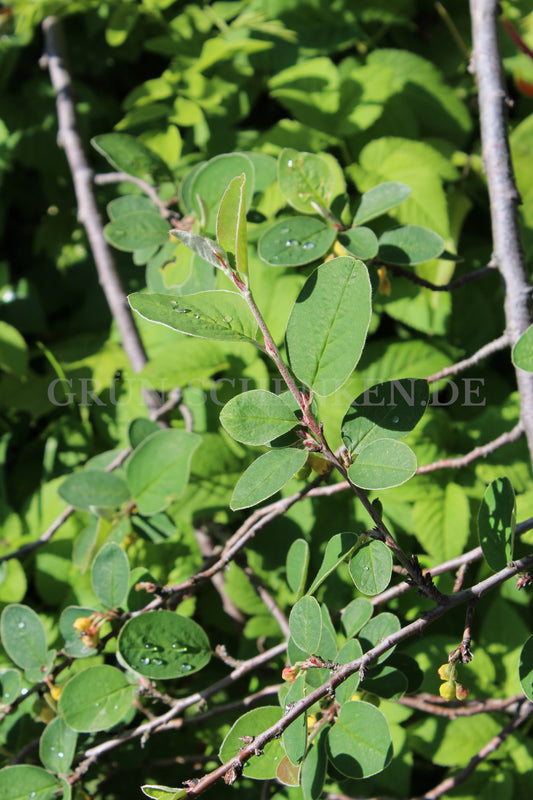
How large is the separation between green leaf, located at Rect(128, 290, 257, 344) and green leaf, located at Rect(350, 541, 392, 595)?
0.83ft

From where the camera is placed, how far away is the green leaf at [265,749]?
74 cm

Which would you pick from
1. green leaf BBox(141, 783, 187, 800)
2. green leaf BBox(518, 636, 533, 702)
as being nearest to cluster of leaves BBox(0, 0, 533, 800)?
green leaf BBox(518, 636, 533, 702)

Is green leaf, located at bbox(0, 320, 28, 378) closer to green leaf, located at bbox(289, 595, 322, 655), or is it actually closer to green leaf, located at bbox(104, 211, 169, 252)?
green leaf, located at bbox(104, 211, 169, 252)

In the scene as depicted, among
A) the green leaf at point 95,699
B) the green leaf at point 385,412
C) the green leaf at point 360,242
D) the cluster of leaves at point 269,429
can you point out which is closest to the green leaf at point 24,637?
the cluster of leaves at point 269,429

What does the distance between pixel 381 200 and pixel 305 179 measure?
119mm

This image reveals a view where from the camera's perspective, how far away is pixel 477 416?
114cm

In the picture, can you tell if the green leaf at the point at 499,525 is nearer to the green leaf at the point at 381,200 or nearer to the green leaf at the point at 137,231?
the green leaf at the point at 381,200

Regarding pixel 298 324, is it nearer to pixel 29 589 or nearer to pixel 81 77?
pixel 29 589

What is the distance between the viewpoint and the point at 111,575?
3.08 ft

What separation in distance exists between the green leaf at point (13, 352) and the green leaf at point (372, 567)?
978mm

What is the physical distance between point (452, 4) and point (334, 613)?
135 centimetres

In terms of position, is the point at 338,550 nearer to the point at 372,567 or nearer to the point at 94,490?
the point at 372,567

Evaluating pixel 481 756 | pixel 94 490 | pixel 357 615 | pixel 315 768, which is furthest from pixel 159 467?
pixel 481 756

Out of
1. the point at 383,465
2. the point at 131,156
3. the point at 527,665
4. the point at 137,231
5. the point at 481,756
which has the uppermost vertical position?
the point at 131,156
